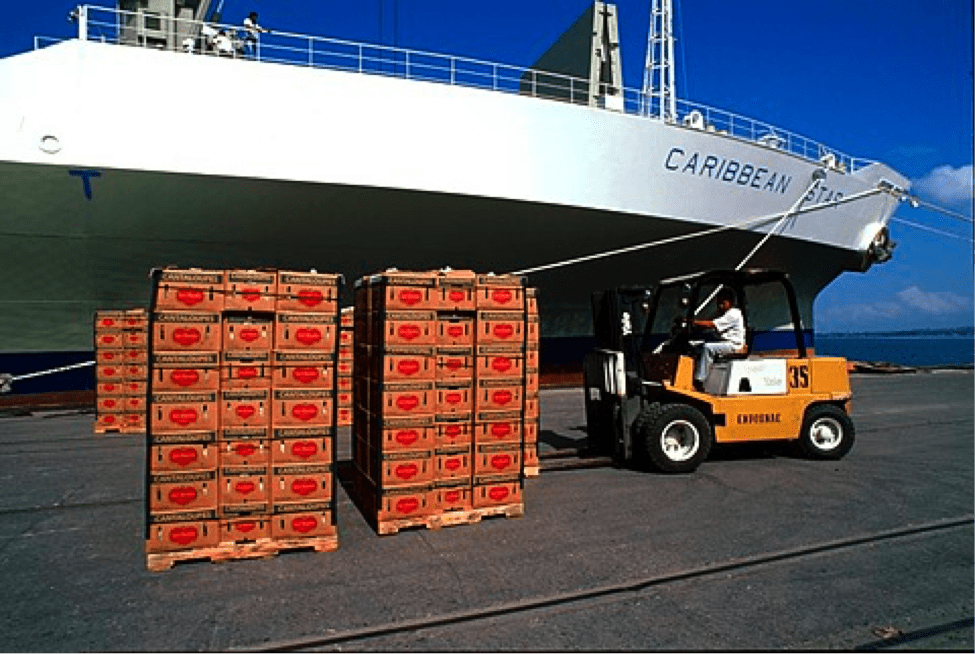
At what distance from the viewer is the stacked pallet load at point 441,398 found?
5238 mm

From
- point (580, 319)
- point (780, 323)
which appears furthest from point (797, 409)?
point (780, 323)

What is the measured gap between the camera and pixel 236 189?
35.6 ft

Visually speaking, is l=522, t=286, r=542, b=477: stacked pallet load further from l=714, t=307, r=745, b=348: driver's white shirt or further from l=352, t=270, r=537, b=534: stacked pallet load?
l=714, t=307, r=745, b=348: driver's white shirt

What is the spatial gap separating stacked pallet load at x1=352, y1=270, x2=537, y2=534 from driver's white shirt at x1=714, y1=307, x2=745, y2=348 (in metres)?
3.18

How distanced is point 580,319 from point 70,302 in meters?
12.3

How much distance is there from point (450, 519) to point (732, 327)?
445 centimetres

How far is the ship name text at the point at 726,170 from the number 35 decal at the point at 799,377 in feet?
23.0

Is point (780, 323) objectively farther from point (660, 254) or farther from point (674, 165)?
point (674, 165)

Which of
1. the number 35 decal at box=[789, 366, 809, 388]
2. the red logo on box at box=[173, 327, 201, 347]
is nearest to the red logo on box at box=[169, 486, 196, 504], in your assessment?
the red logo on box at box=[173, 327, 201, 347]

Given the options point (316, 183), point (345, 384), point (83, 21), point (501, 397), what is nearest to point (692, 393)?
point (501, 397)

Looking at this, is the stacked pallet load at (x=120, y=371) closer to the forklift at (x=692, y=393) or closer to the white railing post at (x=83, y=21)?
the white railing post at (x=83, y=21)

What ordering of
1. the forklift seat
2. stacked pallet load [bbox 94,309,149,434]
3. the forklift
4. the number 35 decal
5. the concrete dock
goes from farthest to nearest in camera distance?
stacked pallet load [bbox 94,309,149,434], the number 35 decal, the forklift seat, the forklift, the concrete dock

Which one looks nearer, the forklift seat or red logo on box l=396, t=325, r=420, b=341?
red logo on box l=396, t=325, r=420, b=341

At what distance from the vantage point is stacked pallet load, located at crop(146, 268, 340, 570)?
453 centimetres
